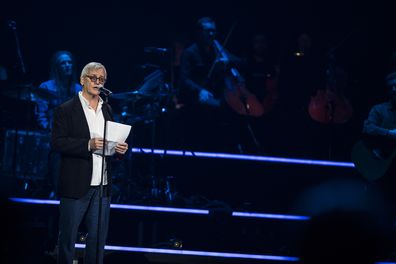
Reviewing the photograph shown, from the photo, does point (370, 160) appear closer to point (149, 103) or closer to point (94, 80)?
point (149, 103)

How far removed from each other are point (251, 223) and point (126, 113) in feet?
7.09

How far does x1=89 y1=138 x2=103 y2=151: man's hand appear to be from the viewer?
4188 mm

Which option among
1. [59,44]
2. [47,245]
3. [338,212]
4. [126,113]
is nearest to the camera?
[338,212]

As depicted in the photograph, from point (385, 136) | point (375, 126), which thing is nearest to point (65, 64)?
point (375, 126)

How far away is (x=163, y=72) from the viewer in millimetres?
7562

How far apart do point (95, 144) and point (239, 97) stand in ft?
12.6

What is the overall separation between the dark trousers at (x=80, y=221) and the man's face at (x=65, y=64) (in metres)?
3.56

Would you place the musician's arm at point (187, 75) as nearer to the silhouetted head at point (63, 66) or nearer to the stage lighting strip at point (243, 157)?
the stage lighting strip at point (243, 157)

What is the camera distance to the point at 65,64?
7688 millimetres

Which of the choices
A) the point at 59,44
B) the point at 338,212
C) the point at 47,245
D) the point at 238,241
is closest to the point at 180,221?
the point at 238,241

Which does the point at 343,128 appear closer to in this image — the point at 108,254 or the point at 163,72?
the point at 163,72

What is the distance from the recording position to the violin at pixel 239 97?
25.5ft

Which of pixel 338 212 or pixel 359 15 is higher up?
pixel 359 15

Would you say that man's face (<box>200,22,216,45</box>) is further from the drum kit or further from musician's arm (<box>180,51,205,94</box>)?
the drum kit
